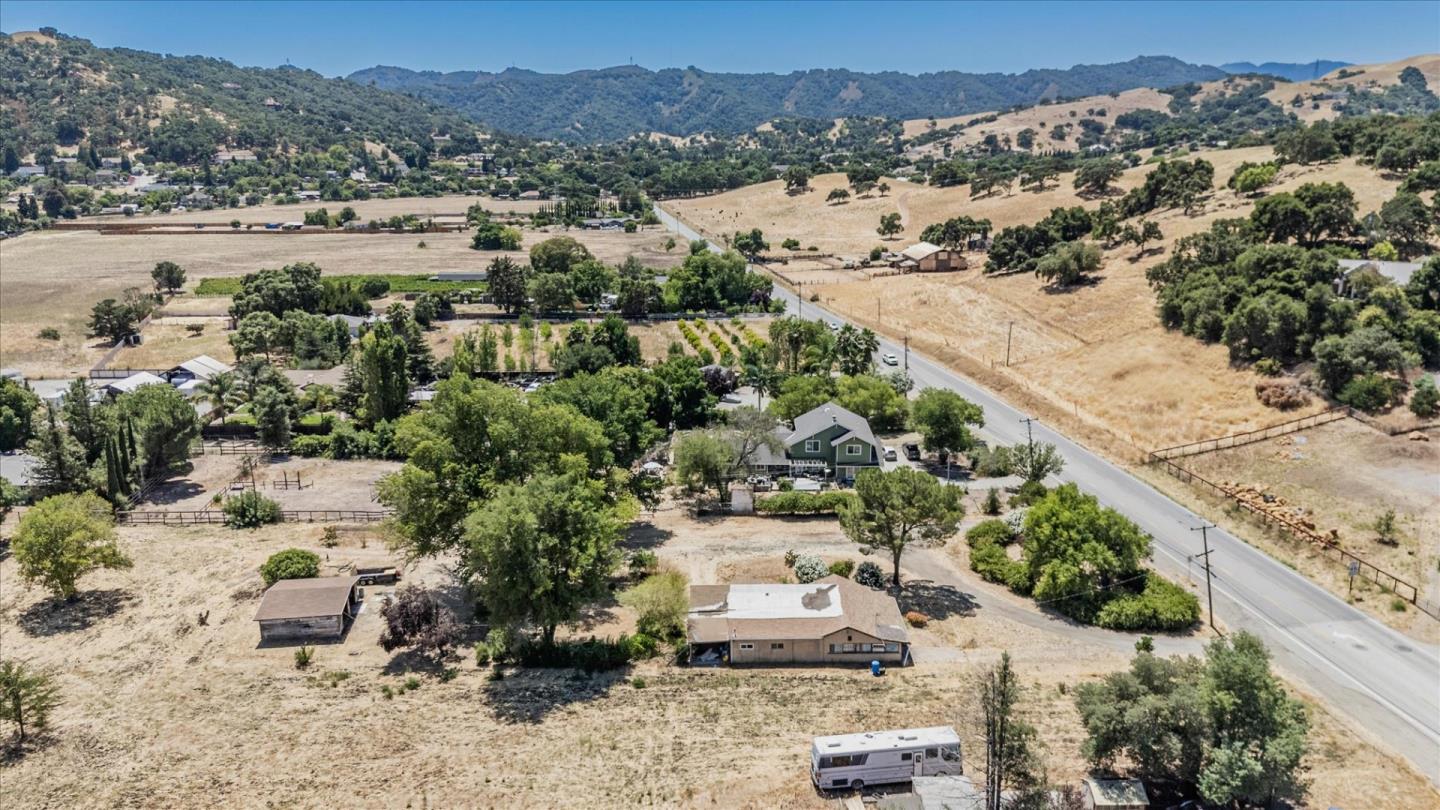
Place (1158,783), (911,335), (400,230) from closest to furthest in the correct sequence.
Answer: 1. (1158,783)
2. (911,335)
3. (400,230)

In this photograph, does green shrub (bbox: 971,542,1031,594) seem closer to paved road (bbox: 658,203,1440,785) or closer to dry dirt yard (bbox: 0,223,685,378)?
paved road (bbox: 658,203,1440,785)

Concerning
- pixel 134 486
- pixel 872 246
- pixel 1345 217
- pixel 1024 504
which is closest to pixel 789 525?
pixel 1024 504

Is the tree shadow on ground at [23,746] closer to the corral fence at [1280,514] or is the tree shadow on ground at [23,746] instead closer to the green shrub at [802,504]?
the green shrub at [802,504]

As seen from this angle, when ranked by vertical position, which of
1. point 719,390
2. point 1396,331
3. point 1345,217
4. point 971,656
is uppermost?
point 1345,217

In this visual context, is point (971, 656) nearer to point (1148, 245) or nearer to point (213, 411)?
point (213, 411)

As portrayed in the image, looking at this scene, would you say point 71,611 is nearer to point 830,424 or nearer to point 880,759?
point 880,759

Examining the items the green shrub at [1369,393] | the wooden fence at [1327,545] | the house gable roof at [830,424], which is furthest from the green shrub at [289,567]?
the green shrub at [1369,393]
